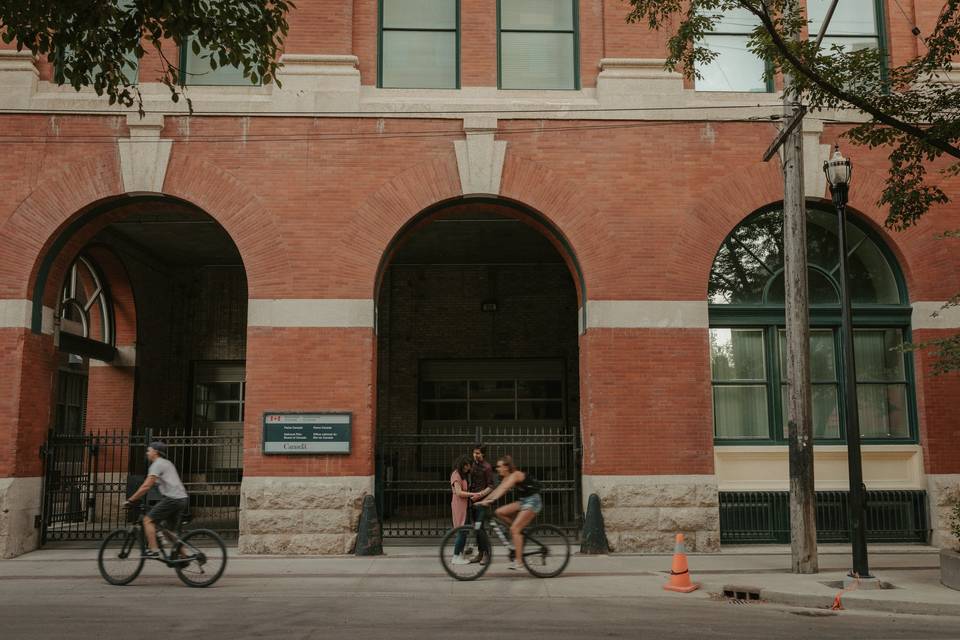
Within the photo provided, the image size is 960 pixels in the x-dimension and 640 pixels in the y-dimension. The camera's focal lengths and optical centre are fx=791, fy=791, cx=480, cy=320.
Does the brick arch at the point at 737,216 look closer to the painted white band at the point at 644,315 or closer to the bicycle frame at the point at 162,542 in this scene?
the painted white band at the point at 644,315

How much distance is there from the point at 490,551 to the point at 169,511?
4239 mm

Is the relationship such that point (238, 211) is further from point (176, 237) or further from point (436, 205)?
point (176, 237)

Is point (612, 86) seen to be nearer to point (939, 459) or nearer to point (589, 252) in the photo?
point (589, 252)

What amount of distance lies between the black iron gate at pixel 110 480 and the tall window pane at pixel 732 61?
10501mm

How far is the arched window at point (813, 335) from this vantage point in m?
13.7

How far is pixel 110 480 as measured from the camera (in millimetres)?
17703

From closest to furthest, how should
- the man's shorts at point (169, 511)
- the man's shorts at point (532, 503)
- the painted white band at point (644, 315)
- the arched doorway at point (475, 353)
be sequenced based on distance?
the man's shorts at point (169, 511) → the man's shorts at point (532, 503) → the painted white band at point (644, 315) → the arched doorway at point (475, 353)

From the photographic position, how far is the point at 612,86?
1366 centimetres

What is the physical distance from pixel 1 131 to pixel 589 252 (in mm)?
10095

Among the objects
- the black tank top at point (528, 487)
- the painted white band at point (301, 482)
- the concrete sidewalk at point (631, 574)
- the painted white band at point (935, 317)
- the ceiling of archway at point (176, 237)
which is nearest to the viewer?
the concrete sidewalk at point (631, 574)

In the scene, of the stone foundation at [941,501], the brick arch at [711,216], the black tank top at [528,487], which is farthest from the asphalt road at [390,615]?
the brick arch at [711,216]

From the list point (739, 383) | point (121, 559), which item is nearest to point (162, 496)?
point (121, 559)

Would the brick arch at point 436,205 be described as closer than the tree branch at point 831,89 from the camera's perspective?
No

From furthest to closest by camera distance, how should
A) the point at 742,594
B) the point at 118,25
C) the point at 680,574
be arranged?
the point at 680,574 → the point at 742,594 → the point at 118,25
